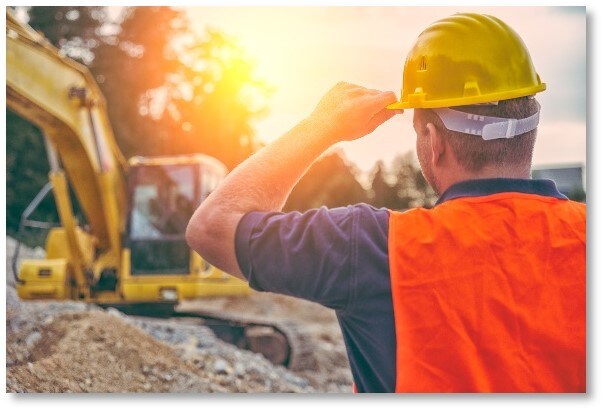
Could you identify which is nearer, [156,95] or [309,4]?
[309,4]

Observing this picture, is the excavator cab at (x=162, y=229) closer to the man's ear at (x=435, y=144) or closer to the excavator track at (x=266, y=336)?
the excavator track at (x=266, y=336)

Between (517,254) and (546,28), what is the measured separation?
8.01 ft

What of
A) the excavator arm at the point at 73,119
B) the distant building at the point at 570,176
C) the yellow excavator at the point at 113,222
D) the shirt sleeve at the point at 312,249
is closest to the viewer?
the shirt sleeve at the point at 312,249

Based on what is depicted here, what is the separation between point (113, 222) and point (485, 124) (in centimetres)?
533

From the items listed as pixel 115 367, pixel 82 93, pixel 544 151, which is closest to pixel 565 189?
pixel 544 151

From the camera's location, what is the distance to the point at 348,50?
149 inches

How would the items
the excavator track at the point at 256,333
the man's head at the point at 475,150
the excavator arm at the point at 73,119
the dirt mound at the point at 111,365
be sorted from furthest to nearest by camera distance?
the excavator track at the point at 256,333
the excavator arm at the point at 73,119
the dirt mound at the point at 111,365
the man's head at the point at 475,150

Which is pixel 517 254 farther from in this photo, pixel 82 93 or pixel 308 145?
pixel 82 93

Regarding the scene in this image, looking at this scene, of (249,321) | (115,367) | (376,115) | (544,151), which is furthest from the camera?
(249,321)

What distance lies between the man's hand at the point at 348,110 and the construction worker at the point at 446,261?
28 mm

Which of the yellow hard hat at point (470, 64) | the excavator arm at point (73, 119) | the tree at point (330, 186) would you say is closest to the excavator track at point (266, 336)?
the excavator arm at point (73, 119)

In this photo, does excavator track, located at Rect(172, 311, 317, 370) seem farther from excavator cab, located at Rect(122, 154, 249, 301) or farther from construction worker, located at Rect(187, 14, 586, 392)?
construction worker, located at Rect(187, 14, 586, 392)

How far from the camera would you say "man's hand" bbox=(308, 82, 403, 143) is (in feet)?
4.60

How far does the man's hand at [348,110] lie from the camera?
4.60ft
